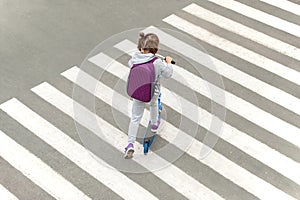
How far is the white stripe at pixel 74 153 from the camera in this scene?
7523 millimetres

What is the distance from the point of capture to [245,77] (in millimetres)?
9516

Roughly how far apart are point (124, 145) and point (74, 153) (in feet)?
2.68

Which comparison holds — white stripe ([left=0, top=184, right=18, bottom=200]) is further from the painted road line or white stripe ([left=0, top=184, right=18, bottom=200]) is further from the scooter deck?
the painted road line

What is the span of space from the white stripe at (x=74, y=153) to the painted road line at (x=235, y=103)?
1791mm

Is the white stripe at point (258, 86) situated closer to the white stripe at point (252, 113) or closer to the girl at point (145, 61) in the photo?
the white stripe at point (252, 113)

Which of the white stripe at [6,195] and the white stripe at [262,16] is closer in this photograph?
the white stripe at [6,195]

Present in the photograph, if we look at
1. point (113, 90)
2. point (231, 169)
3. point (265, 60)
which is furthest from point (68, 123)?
point (265, 60)

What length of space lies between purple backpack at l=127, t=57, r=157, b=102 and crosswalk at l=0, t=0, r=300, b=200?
121 centimetres

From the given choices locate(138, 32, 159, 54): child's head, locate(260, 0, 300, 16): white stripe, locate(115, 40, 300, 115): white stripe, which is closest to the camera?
locate(138, 32, 159, 54): child's head

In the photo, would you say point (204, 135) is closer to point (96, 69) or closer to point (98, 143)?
point (98, 143)

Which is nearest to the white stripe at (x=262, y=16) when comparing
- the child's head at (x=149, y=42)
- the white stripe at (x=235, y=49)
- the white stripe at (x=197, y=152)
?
the white stripe at (x=235, y=49)

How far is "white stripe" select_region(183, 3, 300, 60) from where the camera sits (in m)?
10.2

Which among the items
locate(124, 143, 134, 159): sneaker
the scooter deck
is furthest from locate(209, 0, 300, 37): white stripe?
locate(124, 143, 134, 159): sneaker

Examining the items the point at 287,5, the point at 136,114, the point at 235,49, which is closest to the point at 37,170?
the point at 136,114
